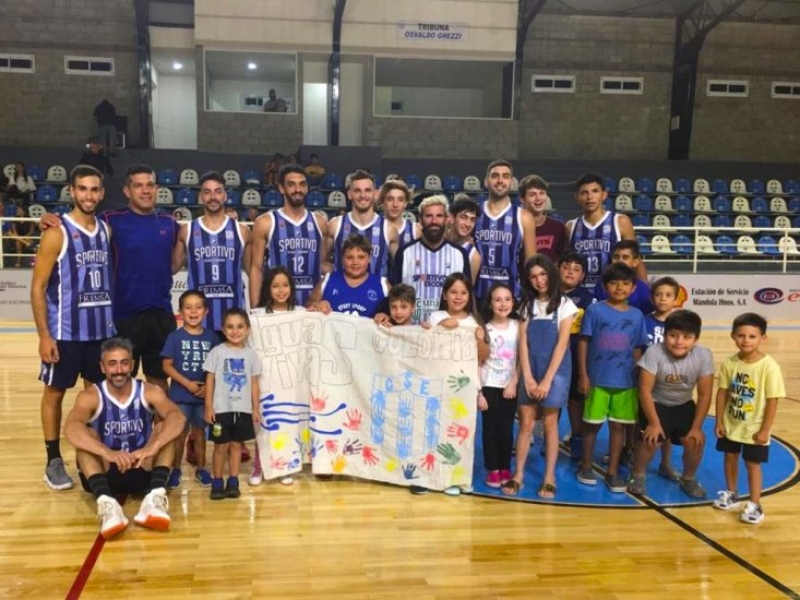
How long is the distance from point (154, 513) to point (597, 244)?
3020 mm

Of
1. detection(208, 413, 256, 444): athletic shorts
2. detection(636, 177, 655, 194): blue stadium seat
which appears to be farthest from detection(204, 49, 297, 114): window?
detection(208, 413, 256, 444): athletic shorts

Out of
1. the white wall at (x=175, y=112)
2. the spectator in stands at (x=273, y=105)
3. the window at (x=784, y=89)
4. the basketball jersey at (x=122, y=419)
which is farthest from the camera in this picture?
the white wall at (x=175, y=112)

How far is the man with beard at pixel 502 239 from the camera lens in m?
4.30

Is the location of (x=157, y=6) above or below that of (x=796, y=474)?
above

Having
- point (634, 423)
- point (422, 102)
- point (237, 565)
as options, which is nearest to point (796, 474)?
point (634, 423)

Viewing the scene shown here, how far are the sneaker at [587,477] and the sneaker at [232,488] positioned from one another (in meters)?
1.95

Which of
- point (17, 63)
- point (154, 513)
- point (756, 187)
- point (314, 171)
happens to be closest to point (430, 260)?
point (154, 513)

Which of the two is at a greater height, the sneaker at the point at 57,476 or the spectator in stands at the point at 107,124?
the spectator in stands at the point at 107,124

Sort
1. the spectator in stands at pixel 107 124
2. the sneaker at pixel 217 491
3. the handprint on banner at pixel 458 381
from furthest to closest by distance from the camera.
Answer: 1. the spectator in stands at pixel 107 124
2. the handprint on banner at pixel 458 381
3. the sneaker at pixel 217 491

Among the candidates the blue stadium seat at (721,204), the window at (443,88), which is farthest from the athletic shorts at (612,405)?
the window at (443,88)

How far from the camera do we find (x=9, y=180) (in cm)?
1278

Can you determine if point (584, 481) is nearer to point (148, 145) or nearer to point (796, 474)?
point (796, 474)

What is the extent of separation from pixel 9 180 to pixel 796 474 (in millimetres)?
13493

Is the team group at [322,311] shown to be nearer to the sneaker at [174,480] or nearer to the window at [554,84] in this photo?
the sneaker at [174,480]
